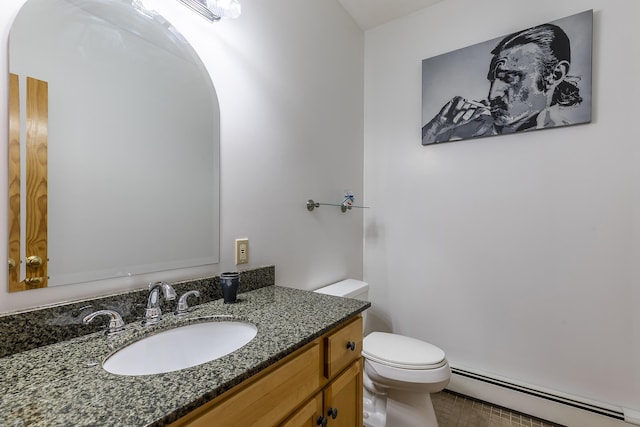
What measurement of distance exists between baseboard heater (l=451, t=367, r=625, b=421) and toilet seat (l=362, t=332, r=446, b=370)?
531 mm

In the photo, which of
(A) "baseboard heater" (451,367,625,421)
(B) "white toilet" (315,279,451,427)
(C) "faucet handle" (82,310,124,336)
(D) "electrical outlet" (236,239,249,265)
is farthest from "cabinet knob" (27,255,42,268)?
(A) "baseboard heater" (451,367,625,421)

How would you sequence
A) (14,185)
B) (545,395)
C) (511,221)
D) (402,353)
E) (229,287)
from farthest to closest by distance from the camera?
(511,221), (545,395), (402,353), (229,287), (14,185)

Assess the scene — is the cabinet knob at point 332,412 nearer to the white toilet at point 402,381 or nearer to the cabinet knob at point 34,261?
the white toilet at point 402,381

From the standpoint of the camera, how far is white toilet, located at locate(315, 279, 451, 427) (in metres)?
1.37

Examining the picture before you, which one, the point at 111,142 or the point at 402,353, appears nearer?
the point at 111,142

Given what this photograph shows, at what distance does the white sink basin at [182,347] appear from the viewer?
2.49 ft

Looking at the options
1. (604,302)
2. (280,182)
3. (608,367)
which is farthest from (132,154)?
(608,367)

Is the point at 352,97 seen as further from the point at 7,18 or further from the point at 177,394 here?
the point at 177,394

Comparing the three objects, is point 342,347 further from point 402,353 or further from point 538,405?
point 538,405

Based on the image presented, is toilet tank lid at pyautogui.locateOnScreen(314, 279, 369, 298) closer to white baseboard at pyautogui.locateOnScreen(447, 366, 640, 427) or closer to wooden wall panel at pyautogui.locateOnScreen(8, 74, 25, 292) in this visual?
white baseboard at pyautogui.locateOnScreen(447, 366, 640, 427)

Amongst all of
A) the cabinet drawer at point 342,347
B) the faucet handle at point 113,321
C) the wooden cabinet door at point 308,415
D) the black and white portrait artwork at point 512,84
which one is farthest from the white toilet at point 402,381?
the black and white portrait artwork at point 512,84

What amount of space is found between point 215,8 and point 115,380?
3.99 feet

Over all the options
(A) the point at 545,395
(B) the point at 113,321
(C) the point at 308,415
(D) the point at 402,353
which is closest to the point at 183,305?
(B) the point at 113,321

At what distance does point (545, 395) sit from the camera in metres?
1.61
